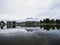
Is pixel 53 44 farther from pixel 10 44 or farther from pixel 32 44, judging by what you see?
pixel 10 44

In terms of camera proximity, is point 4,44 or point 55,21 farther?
point 55,21

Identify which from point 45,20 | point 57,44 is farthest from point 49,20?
point 57,44

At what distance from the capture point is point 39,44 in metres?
22.9

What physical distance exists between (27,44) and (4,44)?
4245 mm

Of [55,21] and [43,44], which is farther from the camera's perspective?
[55,21]

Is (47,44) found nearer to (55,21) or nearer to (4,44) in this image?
(4,44)

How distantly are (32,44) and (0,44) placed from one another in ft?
19.1

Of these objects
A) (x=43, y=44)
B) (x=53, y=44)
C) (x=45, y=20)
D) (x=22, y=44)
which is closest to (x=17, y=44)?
(x=22, y=44)

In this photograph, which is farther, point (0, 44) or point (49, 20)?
point (49, 20)

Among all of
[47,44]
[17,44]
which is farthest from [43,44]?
[17,44]

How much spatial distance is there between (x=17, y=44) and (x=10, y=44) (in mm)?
1277

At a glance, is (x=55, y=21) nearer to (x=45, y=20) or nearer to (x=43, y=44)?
(x=45, y=20)

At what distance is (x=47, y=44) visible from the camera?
22.6m

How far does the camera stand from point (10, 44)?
2327 cm
